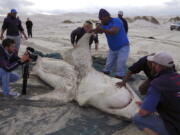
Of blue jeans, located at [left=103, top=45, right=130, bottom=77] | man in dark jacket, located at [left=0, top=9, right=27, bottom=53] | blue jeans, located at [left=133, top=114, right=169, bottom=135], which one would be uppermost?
man in dark jacket, located at [left=0, top=9, right=27, bottom=53]

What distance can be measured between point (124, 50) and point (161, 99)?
2.56 m

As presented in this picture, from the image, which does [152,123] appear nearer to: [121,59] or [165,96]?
[165,96]

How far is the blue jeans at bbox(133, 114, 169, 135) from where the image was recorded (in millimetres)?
2994

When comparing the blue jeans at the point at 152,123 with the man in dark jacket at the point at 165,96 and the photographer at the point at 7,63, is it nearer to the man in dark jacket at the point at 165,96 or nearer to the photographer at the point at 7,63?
the man in dark jacket at the point at 165,96

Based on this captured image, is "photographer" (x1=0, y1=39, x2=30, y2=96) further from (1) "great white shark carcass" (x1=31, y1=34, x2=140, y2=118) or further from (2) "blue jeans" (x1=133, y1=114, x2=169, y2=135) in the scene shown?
(2) "blue jeans" (x1=133, y1=114, x2=169, y2=135)

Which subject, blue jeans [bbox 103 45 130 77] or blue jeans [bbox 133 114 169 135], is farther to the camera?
blue jeans [bbox 103 45 130 77]

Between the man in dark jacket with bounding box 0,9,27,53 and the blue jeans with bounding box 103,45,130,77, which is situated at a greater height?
the man in dark jacket with bounding box 0,9,27,53

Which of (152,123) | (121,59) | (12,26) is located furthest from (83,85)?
(12,26)

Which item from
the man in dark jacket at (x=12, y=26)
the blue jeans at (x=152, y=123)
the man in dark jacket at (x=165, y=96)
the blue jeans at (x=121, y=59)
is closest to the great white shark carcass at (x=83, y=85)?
the blue jeans at (x=152, y=123)

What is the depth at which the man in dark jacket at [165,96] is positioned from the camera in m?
2.72

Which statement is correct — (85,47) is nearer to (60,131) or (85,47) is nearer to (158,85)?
(60,131)

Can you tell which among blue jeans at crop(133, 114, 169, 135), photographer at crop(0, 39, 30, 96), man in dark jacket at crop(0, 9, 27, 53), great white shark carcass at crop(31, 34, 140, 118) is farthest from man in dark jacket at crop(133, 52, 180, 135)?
man in dark jacket at crop(0, 9, 27, 53)

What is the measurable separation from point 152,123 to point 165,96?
0.49m

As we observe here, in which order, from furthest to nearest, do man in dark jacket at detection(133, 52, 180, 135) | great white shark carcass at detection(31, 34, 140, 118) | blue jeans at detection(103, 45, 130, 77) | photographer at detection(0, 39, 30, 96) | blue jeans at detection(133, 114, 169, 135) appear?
blue jeans at detection(103, 45, 130, 77) < photographer at detection(0, 39, 30, 96) < great white shark carcass at detection(31, 34, 140, 118) < blue jeans at detection(133, 114, 169, 135) < man in dark jacket at detection(133, 52, 180, 135)
